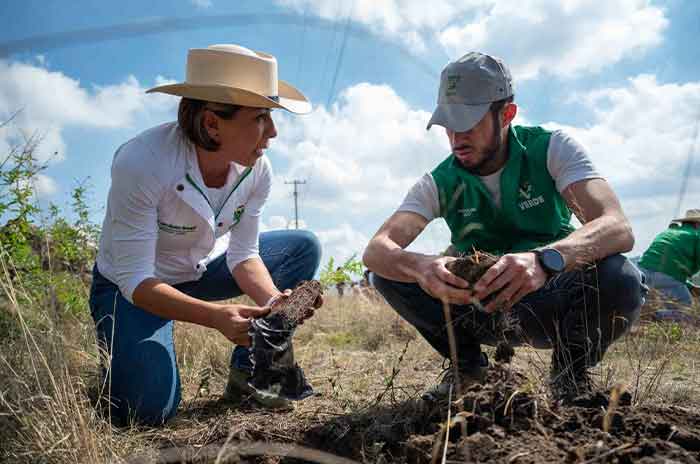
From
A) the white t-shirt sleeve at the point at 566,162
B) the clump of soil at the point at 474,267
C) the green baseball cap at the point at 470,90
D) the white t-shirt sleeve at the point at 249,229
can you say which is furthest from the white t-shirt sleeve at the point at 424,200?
the white t-shirt sleeve at the point at 249,229

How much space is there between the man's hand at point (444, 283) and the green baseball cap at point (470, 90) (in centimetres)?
79

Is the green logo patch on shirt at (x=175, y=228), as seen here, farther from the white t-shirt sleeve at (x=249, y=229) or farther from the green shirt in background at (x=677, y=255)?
the green shirt in background at (x=677, y=255)

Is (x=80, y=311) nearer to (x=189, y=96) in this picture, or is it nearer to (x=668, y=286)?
(x=189, y=96)

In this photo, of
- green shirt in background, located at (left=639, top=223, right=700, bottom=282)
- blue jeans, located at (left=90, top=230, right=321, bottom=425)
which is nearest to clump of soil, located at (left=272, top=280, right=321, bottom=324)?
blue jeans, located at (left=90, top=230, right=321, bottom=425)

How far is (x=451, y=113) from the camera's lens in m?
2.79

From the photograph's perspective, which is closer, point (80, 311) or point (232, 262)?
point (232, 262)

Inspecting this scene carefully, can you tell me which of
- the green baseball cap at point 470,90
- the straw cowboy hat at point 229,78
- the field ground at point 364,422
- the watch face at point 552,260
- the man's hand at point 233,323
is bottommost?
the field ground at point 364,422

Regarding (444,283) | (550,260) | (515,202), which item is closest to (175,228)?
(444,283)

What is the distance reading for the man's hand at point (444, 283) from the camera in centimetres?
218

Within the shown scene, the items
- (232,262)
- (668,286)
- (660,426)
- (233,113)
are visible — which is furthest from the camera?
(668,286)

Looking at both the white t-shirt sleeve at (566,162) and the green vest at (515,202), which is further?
the green vest at (515,202)

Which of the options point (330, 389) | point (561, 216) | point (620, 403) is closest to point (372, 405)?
point (330, 389)

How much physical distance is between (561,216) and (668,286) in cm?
316

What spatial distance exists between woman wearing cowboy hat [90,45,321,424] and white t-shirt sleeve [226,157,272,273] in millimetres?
91
